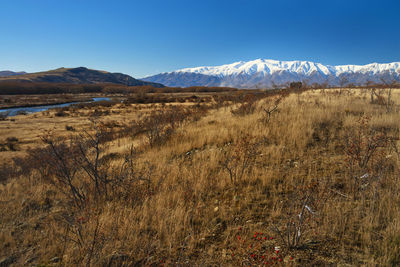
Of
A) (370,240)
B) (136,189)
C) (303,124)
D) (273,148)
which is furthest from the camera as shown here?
(303,124)

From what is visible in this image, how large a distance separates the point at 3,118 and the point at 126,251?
3057 centimetres

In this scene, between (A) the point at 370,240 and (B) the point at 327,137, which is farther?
(B) the point at 327,137

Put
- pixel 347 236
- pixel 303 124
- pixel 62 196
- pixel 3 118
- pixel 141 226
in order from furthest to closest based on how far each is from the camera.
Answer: pixel 3 118 < pixel 303 124 < pixel 62 196 < pixel 141 226 < pixel 347 236

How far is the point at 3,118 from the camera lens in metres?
22.5

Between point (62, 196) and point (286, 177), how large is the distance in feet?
15.2

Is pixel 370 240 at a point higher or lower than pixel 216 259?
higher

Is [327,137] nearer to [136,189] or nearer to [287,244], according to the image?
[287,244]

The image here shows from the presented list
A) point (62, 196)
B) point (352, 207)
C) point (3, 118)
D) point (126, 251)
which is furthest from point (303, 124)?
point (3, 118)

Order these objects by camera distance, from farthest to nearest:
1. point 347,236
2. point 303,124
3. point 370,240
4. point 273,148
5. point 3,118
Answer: point 3,118 < point 303,124 < point 273,148 < point 347,236 < point 370,240

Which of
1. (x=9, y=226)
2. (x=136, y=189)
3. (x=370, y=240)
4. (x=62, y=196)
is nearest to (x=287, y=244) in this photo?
(x=370, y=240)

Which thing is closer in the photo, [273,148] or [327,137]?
[273,148]

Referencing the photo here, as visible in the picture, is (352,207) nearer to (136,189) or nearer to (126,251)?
(126,251)

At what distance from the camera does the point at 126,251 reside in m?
2.12

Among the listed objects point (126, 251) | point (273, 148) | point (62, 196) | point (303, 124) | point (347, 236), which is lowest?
point (62, 196)
